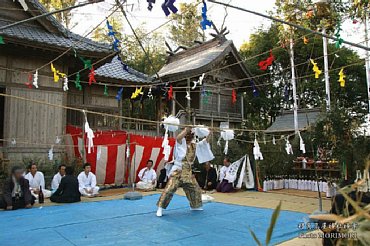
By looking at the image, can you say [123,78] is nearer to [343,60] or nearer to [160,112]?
[160,112]

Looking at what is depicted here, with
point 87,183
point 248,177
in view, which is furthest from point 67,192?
point 248,177

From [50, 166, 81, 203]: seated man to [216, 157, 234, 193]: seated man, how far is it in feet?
13.7

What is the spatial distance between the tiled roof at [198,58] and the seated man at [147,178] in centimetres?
480

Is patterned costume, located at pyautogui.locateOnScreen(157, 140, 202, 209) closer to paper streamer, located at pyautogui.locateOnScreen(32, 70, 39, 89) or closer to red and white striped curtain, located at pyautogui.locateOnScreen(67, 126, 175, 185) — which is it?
red and white striped curtain, located at pyautogui.locateOnScreen(67, 126, 175, 185)

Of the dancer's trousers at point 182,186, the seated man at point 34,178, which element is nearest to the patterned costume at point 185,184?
the dancer's trousers at point 182,186

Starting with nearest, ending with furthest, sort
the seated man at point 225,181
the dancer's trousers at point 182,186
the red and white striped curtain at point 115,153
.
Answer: the dancer's trousers at point 182,186 < the seated man at point 225,181 < the red and white striped curtain at point 115,153

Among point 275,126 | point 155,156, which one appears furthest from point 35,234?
point 275,126

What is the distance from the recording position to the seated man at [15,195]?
6.63 meters

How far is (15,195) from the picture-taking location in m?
6.81

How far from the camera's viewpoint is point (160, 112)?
45.5ft

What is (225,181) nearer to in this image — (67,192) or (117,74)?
(67,192)

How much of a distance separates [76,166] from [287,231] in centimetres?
653

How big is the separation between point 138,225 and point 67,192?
3208 millimetres

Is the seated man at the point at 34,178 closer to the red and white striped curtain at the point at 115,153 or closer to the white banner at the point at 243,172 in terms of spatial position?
the red and white striped curtain at the point at 115,153
